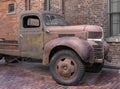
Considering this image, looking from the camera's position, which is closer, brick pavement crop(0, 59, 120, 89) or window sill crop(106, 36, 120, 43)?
brick pavement crop(0, 59, 120, 89)

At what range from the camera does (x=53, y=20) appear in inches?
436

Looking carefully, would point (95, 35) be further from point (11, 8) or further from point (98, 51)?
point (11, 8)

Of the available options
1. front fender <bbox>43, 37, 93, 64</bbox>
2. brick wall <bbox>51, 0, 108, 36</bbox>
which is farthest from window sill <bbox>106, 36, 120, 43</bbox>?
front fender <bbox>43, 37, 93, 64</bbox>

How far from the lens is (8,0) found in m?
19.0

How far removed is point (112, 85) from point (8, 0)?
11463 millimetres

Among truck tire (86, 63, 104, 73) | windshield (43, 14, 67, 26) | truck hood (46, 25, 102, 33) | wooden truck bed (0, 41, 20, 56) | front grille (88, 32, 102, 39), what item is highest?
windshield (43, 14, 67, 26)

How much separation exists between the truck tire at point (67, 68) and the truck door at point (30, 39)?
1027mm

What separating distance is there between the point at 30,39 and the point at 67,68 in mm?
2114

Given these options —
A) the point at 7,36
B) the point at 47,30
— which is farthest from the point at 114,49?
the point at 7,36

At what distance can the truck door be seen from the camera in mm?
10539

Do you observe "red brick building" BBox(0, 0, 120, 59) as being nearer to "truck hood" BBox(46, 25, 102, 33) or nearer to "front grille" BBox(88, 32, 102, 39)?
"front grille" BBox(88, 32, 102, 39)

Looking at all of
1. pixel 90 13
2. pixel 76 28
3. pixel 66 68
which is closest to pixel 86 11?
pixel 90 13

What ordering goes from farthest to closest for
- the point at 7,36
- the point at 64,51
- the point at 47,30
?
the point at 7,36 < the point at 47,30 < the point at 64,51

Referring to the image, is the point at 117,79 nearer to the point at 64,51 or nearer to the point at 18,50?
the point at 64,51
